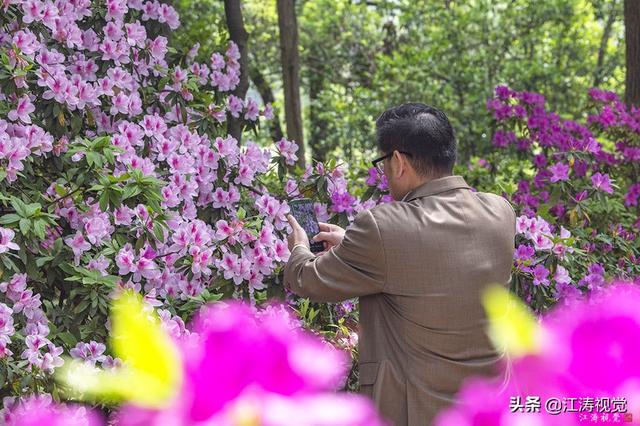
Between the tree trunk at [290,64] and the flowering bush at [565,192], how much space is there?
1572 millimetres

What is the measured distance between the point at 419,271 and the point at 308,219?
75cm

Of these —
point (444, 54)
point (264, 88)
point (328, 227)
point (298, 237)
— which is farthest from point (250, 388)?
point (264, 88)

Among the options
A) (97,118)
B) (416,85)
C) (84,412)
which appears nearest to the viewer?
(84,412)

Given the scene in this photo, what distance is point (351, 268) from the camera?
2.28 meters

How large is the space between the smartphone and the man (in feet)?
1.21

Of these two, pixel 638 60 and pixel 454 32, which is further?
pixel 454 32

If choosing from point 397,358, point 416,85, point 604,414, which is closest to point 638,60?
point 416,85

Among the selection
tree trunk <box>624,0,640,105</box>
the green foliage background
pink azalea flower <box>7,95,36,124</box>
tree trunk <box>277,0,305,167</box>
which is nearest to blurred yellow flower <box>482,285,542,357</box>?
pink azalea flower <box>7,95,36,124</box>

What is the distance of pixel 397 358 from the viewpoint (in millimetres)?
2338

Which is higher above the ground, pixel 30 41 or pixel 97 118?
pixel 30 41

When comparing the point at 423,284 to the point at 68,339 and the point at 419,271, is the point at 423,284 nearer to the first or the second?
the point at 419,271

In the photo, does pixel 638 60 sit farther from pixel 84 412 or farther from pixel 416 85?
pixel 84 412

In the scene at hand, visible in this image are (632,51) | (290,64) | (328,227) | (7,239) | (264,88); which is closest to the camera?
(7,239)

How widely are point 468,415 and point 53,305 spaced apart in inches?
107
